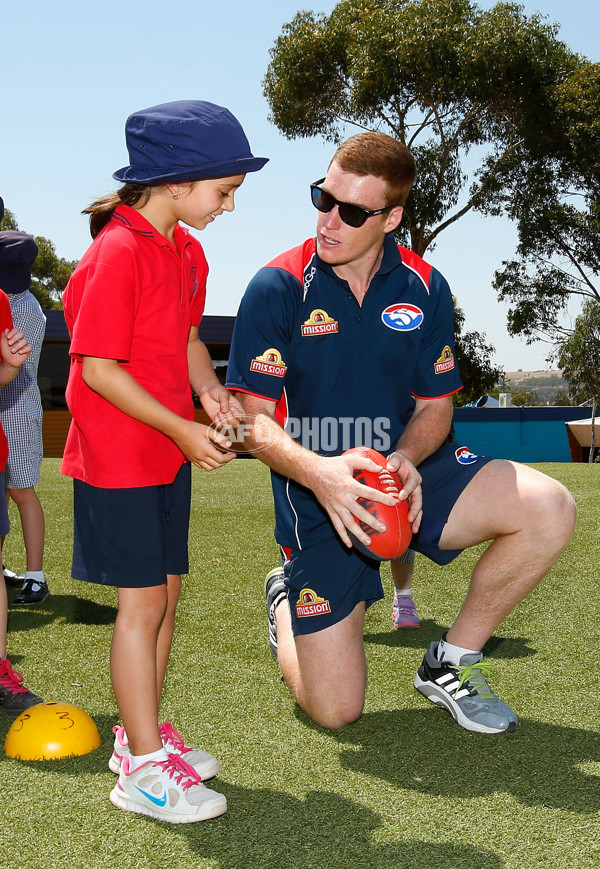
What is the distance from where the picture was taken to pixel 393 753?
2.97m

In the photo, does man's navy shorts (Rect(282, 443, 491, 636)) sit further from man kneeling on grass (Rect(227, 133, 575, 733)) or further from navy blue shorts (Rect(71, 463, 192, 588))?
navy blue shorts (Rect(71, 463, 192, 588))

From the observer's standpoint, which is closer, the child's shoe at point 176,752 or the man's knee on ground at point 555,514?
the child's shoe at point 176,752

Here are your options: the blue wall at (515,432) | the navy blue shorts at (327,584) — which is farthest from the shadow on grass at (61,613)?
the blue wall at (515,432)

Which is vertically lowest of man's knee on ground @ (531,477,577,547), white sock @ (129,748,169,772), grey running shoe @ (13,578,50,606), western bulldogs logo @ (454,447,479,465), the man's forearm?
grey running shoe @ (13,578,50,606)

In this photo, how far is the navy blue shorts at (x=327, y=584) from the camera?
3.44 meters

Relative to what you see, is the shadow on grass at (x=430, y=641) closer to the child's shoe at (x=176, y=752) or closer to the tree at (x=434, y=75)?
the child's shoe at (x=176, y=752)

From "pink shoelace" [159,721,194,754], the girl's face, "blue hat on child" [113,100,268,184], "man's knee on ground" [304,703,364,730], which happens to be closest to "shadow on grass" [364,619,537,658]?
"man's knee on ground" [304,703,364,730]

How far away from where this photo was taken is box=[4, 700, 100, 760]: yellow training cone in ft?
9.53

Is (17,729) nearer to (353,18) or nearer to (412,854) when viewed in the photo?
(412,854)

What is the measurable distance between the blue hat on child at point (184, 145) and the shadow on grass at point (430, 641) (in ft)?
8.33

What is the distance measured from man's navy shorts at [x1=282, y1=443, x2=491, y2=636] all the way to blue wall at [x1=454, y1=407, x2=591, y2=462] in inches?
1084

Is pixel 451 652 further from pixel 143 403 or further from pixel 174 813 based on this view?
pixel 143 403

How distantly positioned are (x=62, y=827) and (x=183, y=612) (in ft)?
8.22

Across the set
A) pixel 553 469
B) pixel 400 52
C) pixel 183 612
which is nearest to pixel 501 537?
pixel 183 612
